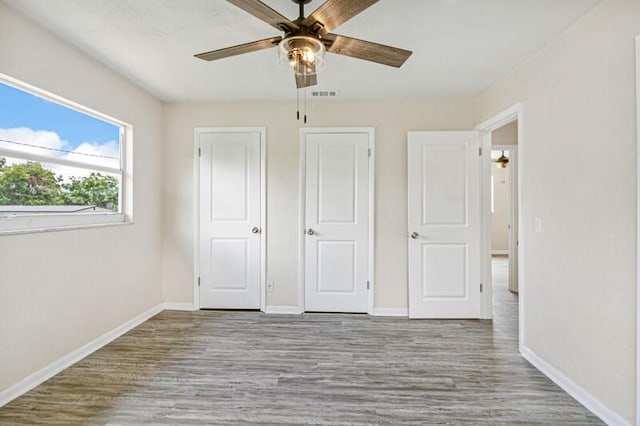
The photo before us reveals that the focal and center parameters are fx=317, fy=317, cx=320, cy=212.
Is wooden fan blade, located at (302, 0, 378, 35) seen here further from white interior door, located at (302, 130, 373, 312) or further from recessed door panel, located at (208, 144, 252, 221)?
recessed door panel, located at (208, 144, 252, 221)

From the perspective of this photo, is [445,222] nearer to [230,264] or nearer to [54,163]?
[230,264]

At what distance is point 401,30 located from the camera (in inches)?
84.3

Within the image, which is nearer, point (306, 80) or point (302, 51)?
point (302, 51)

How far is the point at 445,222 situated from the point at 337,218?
3.78ft

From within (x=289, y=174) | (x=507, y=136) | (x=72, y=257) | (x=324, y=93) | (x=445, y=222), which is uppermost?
(x=324, y=93)

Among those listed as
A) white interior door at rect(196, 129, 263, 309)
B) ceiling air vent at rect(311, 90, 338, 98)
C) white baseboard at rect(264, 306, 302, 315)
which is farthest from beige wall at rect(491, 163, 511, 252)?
white interior door at rect(196, 129, 263, 309)

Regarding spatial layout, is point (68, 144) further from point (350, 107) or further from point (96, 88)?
point (350, 107)

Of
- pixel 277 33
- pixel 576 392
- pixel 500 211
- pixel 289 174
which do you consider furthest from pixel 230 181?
pixel 500 211

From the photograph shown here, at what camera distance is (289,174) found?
11.7ft

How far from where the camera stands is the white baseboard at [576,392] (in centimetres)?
175

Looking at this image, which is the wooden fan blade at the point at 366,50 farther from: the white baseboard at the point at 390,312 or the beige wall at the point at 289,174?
the white baseboard at the point at 390,312

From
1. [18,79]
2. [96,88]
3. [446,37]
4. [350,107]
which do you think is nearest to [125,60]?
[96,88]

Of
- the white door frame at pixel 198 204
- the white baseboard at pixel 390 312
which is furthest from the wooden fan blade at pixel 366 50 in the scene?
the white baseboard at pixel 390 312

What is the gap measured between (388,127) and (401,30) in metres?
1.42
